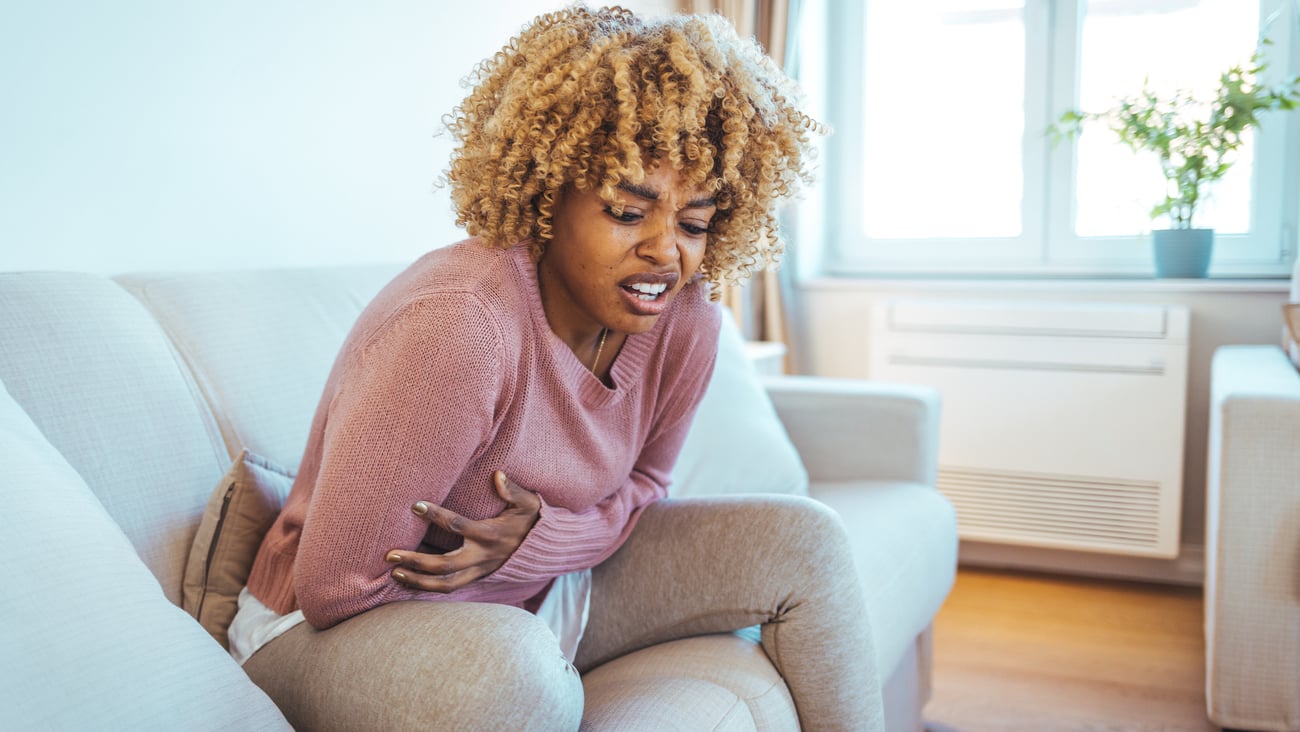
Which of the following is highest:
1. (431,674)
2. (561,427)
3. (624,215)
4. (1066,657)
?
(624,215)

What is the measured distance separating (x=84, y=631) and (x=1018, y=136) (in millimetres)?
2818

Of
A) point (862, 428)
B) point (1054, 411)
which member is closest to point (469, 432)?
point (862, 428)

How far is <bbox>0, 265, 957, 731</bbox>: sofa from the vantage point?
719 mm

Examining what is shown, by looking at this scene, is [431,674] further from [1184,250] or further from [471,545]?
[1184,250]

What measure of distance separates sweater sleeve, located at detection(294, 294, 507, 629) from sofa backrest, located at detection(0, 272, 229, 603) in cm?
25

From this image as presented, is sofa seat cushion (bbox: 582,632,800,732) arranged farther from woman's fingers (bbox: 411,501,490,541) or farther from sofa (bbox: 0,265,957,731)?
woman's fingers (bbox: 411,501,490,541)

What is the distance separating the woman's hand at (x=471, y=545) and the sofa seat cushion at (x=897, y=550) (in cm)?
52

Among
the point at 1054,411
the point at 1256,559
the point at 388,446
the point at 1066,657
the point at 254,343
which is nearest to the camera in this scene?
the point at 388,446

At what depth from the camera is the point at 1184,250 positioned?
2.73 metres

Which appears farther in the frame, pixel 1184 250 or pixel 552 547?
pixel 1184 250

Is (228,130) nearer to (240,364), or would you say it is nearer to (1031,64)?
(240,364)

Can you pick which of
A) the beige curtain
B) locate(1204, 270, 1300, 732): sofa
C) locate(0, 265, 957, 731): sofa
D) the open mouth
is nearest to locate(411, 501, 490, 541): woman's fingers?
locate(0, 265, 957, 731): sofa

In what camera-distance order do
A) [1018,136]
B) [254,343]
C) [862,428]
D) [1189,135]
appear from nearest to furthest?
[254,343], [862,428], [1189,135], [1018,136]

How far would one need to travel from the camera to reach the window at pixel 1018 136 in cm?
278
